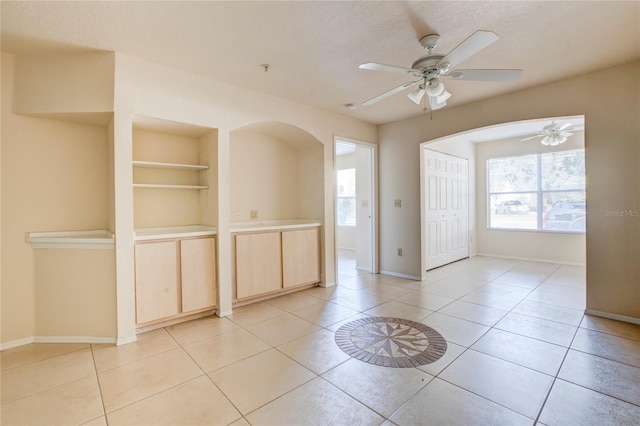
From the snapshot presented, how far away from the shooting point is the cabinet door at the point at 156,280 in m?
2.86

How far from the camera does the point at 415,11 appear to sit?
6.91 feet

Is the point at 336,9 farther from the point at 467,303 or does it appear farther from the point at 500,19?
the point at 467,303

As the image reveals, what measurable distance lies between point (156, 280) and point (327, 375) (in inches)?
78.1

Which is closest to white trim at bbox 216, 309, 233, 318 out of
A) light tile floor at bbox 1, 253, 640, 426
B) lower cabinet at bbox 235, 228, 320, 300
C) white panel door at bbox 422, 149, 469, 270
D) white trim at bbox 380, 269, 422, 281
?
light tile floor at bbox 1, 253, 640, 426

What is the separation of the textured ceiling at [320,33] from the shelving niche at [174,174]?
0.81 metres

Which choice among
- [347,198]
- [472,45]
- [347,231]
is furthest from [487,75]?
[347,231]

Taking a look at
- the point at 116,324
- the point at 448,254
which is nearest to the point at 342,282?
the point at 448,254

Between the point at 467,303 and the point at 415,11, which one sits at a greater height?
the point at 415,11

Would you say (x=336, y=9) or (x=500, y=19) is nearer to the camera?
(x=336, y=9)

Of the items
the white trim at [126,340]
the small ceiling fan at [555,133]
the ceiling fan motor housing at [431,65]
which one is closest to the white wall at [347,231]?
the small ceiling fan at [555,133]

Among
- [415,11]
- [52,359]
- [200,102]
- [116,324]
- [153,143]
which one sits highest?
[415,11]

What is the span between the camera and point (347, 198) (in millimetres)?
7637

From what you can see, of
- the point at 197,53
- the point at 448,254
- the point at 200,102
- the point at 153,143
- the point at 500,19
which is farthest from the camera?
the point at 448,254

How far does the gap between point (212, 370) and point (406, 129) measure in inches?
171
